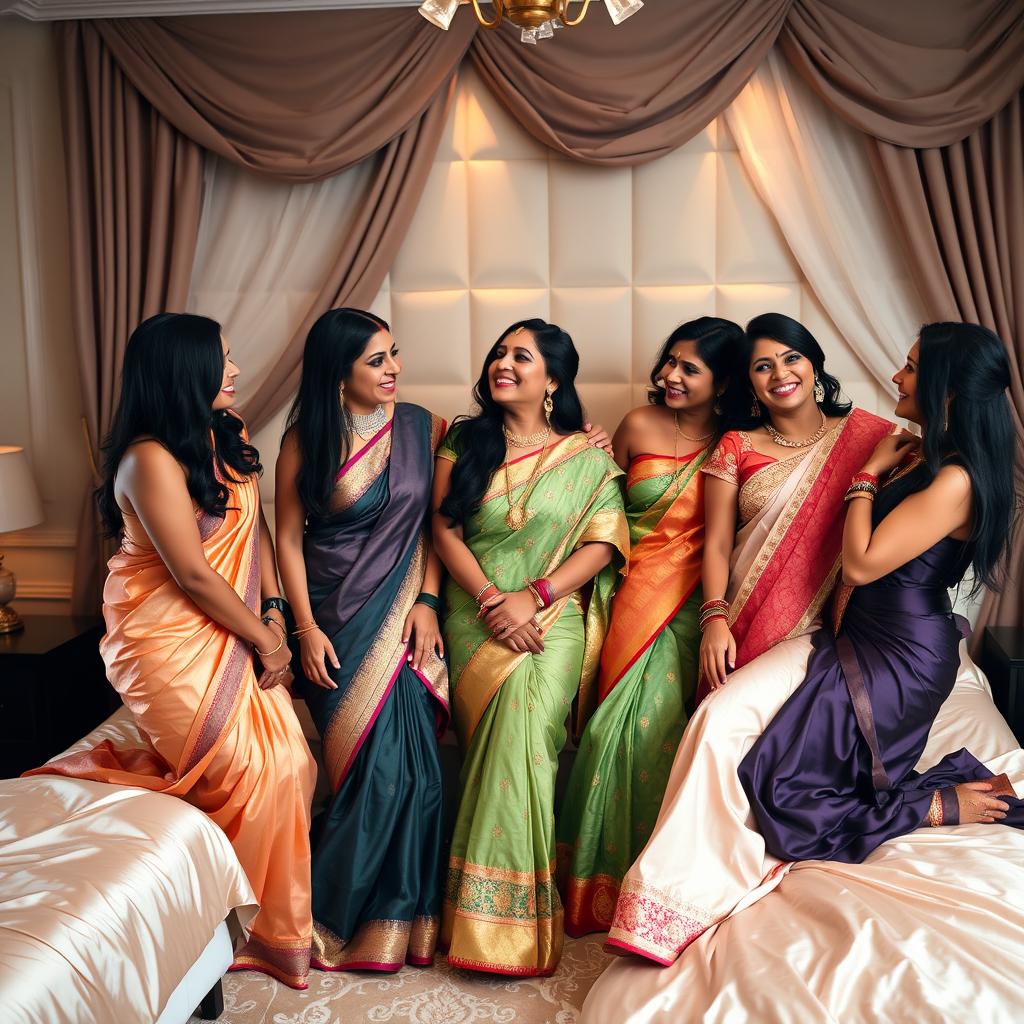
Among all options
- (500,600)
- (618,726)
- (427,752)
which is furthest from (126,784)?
(618,726)

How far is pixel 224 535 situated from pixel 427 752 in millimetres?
787

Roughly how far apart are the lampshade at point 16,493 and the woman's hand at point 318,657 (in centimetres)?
118

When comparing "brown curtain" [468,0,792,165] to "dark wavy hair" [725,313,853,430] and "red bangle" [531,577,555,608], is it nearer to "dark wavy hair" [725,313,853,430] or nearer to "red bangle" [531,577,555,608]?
"dark wavy hair" [725,313,853,430]

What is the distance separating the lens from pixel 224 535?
2518 millimetres

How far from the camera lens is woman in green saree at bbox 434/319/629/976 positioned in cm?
251

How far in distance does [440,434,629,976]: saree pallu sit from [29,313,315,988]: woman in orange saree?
430 millimetres

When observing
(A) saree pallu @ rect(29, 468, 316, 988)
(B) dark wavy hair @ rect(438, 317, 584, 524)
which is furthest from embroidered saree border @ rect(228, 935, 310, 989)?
(B) dark wavy hair @ rect(438, 317, 584, 524)

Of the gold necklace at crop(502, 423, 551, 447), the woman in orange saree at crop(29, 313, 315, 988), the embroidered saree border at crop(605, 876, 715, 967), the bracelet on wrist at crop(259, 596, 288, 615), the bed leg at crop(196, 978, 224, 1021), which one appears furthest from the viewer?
the gold necklace at crop(502, 423, 551, 447)

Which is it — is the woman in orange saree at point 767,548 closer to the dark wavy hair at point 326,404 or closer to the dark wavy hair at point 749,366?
the dark wavy hair at point 749,366

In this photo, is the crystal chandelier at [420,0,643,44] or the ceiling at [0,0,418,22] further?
the ceiling at [0,0,418,22]

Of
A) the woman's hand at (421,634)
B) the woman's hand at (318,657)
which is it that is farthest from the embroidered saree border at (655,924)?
the woman's hand at (318,657)

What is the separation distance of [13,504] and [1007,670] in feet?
10.2

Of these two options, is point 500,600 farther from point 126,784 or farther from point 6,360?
point 6,360

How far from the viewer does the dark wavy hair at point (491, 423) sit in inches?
110
